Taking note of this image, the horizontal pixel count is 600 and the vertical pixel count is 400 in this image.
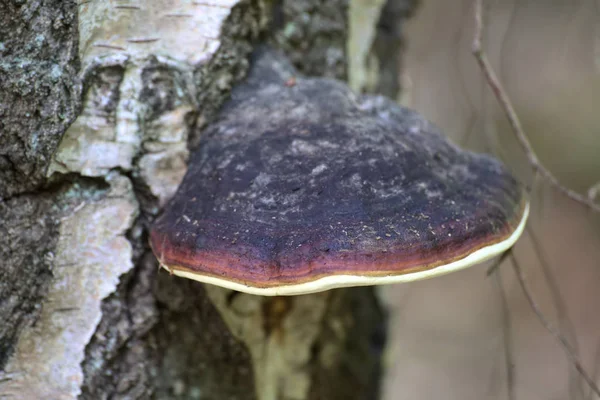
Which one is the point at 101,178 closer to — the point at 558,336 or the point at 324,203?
the point at 324,203

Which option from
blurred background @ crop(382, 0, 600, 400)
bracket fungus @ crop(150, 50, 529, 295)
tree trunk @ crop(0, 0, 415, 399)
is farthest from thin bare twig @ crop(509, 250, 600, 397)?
blurred background @ crop(382, 0, 600, 400)

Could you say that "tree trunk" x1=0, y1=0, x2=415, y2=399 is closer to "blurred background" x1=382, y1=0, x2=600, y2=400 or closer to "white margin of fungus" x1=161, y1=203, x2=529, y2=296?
"white margin of fungus" x1=161, y1=203, x2=529, y2=296

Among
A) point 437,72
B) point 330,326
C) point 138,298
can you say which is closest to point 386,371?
point 330,326

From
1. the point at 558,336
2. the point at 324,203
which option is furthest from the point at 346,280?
the point at 558,336

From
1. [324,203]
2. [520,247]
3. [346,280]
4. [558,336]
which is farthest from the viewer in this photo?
[520,247]

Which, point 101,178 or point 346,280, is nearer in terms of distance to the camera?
point 346,280

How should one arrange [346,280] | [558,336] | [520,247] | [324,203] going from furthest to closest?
[520,247], [558,336], [324,203], [346,280]

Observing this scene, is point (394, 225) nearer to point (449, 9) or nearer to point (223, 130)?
point (223, 130)
